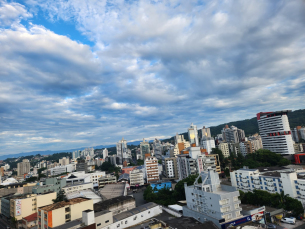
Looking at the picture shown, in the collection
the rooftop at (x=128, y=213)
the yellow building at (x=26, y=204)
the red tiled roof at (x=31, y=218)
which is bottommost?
the red tiled roof at (x=31, y=218)

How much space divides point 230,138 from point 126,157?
7286 cm

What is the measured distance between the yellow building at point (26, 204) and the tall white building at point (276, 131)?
7955cm

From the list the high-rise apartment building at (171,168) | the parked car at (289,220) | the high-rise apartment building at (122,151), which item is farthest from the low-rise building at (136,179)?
the high-rise apartment building at (122,151)

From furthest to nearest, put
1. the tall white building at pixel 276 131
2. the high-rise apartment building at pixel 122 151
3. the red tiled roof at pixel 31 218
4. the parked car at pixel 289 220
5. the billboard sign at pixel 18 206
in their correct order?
the high-rise apartment building at pixel 122 151, the tall white building at pixel 276 131, the billboard sign at pixel 18 206, the red tiled roof at pixel 31 218, the parked car at pixel 289 220

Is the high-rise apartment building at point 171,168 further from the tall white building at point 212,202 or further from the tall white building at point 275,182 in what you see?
the tall white building at point 212,202

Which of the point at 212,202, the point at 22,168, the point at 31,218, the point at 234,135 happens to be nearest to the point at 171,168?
the point at 212,202

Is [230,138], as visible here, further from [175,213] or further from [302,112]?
[175,213]

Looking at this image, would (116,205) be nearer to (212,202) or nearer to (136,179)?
(212,202)

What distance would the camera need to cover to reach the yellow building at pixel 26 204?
3588 cm

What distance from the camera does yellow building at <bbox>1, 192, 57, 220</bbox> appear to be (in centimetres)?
3588

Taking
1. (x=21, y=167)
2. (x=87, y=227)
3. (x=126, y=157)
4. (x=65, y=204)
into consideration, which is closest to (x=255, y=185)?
(x=87, y=227)

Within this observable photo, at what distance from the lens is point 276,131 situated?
73188 millimetres

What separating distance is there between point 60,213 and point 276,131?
79385mm

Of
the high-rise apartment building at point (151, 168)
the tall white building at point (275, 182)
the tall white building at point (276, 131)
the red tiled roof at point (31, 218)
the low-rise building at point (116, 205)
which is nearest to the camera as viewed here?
the tall white building at point (275, 182)
